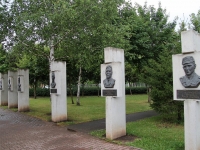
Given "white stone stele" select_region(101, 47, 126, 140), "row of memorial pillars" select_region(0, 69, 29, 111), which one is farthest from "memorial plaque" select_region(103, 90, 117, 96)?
"row of memorial pillars" select_region(0, 69, 29, 111)

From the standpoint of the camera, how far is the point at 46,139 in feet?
26.4

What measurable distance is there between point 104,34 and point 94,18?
1021 mm

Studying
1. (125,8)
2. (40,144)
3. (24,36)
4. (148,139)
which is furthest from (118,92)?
(125,8)

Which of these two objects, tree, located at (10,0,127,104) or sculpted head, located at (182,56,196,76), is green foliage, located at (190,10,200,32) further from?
sculpted head, located at (182,56,196,76)

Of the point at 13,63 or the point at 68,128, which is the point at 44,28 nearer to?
the point at 68,128

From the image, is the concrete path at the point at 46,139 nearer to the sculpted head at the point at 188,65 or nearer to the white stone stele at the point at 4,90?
the sculpted head at the point at 188,65

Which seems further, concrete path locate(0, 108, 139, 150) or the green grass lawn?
the green grass lawn

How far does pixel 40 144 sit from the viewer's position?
7.43m

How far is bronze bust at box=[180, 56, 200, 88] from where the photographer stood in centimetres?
581

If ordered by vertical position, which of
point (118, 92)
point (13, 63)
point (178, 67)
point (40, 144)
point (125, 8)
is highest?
point (125, 8)

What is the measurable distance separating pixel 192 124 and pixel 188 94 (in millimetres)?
785

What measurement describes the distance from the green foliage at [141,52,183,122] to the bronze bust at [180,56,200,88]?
13.4ft

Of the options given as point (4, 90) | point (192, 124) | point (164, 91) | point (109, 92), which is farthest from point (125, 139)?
point (4, 90)

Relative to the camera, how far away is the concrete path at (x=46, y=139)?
23.1 ft
